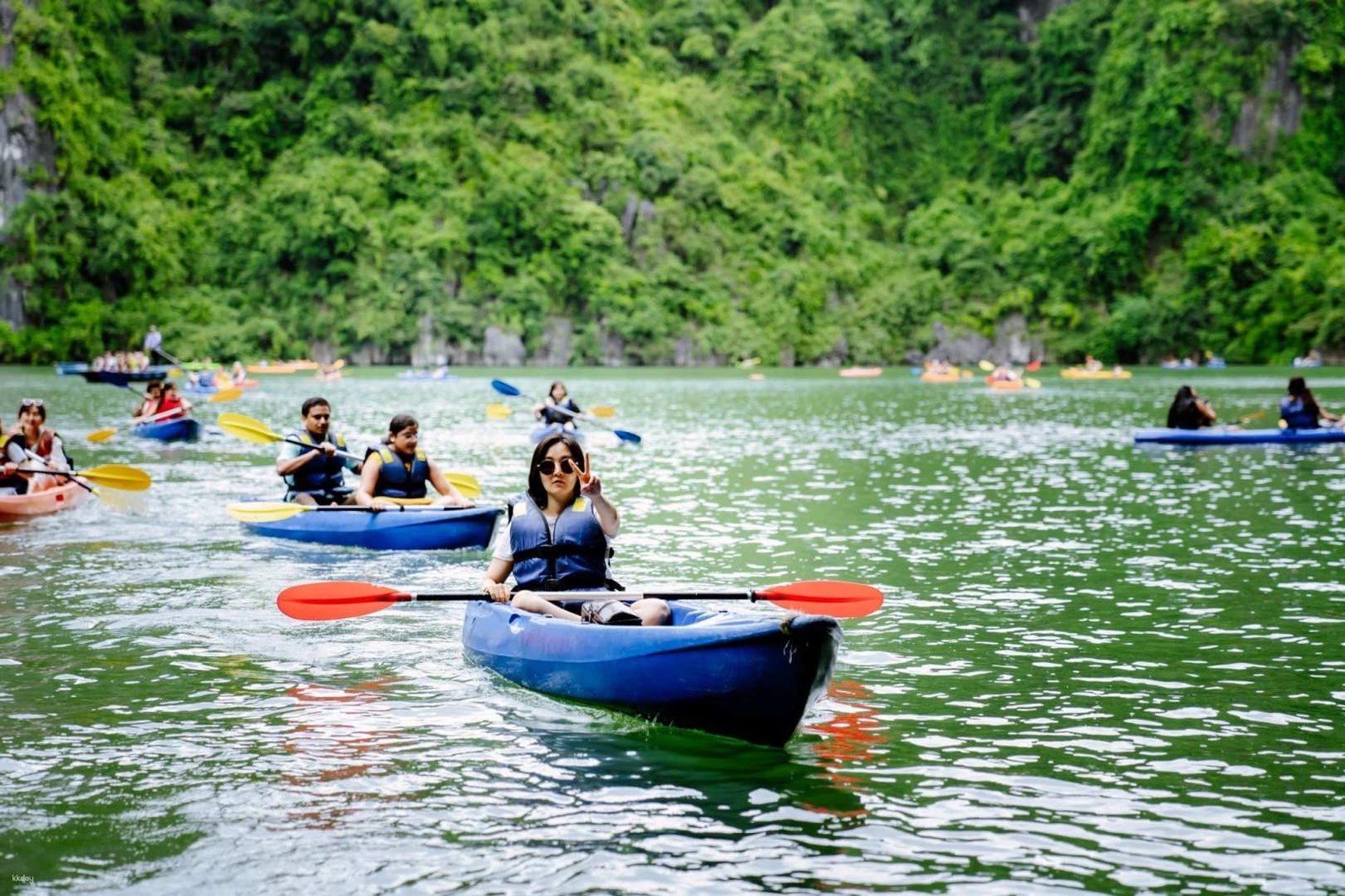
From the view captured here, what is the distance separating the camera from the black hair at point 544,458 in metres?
7.16

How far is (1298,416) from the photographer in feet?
72.3

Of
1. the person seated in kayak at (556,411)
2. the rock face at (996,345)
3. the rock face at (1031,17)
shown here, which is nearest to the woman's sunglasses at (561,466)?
the person seated in kayak at (556,411)

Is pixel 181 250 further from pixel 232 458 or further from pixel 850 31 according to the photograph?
pixel 232 458

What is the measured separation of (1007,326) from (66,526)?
63.5m

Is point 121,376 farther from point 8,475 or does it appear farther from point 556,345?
point 556,345

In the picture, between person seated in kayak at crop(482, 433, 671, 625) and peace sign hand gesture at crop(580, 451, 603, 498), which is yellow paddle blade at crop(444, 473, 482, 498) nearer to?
person seated in kayak at crop(482, 433, 671, 625)

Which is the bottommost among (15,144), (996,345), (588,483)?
(588,483)

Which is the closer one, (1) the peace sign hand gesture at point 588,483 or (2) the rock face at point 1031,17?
(1) the peace sign hand gesture at point 588,483

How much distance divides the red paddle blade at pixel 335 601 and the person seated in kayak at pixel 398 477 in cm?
414

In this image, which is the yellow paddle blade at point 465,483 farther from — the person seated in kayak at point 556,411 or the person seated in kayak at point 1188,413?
the person seated in kayak at point 1188,413

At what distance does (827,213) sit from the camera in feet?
271

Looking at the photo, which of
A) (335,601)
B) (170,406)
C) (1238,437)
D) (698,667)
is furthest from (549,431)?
(698,667)

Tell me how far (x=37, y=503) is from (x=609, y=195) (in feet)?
205

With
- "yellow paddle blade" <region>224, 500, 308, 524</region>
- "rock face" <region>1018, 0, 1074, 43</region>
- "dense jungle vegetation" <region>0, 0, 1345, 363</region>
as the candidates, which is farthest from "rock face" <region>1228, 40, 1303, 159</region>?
"yellow paddle blade" <region>224, 500, 308, 524</region>
